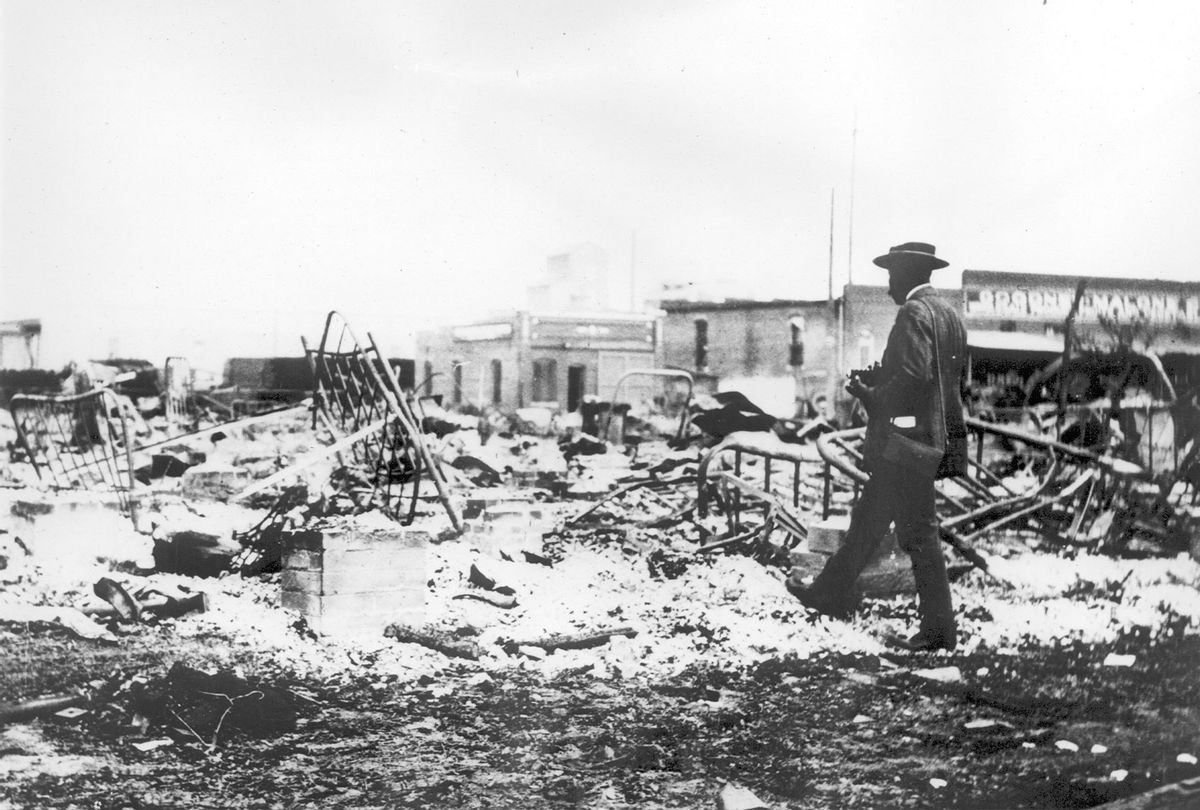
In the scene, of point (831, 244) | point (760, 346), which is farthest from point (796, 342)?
point (831, 244)

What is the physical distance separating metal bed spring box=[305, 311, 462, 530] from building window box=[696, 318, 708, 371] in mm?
903

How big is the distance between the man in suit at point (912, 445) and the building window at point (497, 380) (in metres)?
1.13

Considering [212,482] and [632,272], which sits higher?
[632,272]

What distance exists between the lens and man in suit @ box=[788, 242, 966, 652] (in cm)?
292

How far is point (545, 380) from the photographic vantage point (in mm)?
2699

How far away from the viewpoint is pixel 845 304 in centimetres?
297

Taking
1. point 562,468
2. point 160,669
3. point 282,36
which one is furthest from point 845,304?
point 160,669

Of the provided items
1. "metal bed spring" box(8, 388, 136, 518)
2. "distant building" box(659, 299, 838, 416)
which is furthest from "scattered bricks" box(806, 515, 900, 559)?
"metal bed spring" box(8, 388, 136, 518)

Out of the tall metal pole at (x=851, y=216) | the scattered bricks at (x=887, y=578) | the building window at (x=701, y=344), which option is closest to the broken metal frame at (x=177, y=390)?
the building window at (x=701, y=344)

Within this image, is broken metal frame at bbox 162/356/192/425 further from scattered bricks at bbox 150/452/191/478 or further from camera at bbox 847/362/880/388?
camera at bbox 847/362/880/388

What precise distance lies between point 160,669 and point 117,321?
2.97 ft

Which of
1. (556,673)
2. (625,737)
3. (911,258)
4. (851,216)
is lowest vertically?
(625,737)

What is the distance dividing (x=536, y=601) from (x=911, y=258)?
161cm

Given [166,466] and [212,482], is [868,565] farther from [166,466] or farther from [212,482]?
[166,466]
